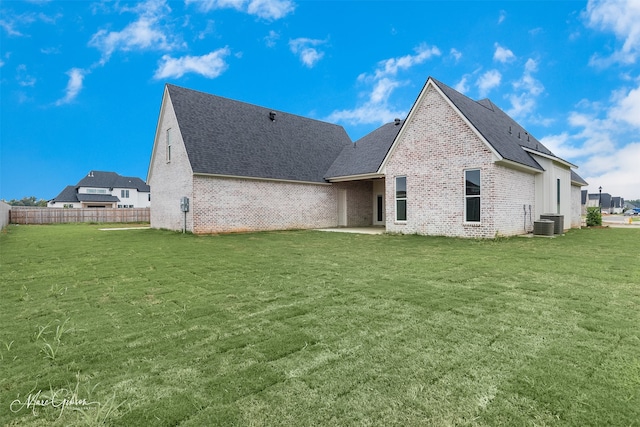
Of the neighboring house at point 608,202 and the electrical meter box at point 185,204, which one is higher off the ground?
the neighboring house at point 608,202

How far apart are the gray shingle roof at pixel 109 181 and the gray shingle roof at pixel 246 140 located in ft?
155

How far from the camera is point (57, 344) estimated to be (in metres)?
3.22

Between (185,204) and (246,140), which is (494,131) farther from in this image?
(185,204)

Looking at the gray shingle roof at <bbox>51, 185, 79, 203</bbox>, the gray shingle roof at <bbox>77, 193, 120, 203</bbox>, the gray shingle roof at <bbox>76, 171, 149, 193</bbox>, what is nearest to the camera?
the gray shingle roof at <bbox>77, 193, 120, 203</bbox>

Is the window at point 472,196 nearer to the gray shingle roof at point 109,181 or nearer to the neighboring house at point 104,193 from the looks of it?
the neighboring house at point 104,193

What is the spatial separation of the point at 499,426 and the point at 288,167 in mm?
18660

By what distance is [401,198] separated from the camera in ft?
50.5

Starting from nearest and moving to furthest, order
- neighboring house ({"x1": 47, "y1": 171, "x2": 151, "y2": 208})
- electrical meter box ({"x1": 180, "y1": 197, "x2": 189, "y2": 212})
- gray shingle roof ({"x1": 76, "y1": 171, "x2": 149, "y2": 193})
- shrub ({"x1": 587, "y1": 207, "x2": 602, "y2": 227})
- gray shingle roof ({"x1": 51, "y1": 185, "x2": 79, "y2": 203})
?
1. electrical meter box ({"x1": 180, "y1": 197, "x2": 189, "y2": 212})
2. shrub ({"x1": 587, "y1": 207, "x2": 602, "y2": 227})
3. neighboring house ({"x1": 47, "y1": 171, "x2": 151, "y2": 208})
4. gray shingle roof ({"x1": 51, "y1": 185, "x2": 79, "y2": 203})
5. gray shingle roof ({"x1": 76, "y1": 171, "x2": 149, "y2": 193})

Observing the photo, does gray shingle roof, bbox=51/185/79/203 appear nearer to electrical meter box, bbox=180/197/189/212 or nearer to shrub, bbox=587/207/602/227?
electrical meter box, bbox=180/197/189/212

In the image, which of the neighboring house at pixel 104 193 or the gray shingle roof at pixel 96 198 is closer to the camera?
the gray shingle roof at pixel 96 198

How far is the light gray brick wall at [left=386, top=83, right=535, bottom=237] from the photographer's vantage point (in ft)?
41.8

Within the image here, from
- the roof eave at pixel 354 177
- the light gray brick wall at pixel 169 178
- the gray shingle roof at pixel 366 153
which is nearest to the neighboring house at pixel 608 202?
the gray shingle roof at pixel 366 153

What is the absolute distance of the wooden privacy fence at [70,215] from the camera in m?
29.5

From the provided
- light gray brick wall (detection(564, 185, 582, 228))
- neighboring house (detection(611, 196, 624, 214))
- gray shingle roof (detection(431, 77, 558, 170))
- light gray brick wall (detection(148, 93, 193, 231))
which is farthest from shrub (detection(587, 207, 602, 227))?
neighboring house (detection(611, 196, 624, 214))
